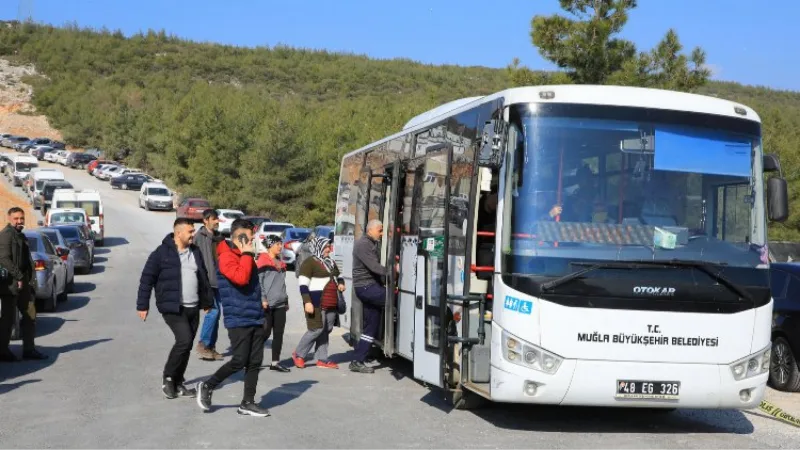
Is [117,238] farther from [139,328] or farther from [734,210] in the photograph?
[734,210]

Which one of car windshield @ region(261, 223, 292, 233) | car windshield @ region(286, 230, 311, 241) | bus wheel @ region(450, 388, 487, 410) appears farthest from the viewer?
car windshield @ region(261, 223, 292, 233)

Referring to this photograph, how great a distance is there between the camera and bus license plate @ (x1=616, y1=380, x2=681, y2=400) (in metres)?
8.16

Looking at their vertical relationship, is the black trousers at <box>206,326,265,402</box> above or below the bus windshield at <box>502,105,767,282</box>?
below

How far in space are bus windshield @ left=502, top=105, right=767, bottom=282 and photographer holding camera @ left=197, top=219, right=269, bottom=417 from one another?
2.41 metres

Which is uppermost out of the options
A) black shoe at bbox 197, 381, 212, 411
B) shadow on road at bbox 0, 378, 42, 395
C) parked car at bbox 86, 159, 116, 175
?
parked car at bbox 86, 159, 116, 175

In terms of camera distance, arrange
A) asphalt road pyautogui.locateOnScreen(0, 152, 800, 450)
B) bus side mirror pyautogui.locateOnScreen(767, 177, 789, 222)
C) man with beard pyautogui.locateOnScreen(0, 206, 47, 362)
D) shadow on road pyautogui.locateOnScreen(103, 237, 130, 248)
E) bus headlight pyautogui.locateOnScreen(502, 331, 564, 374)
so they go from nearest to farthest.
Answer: asphalt road pyautogui.locateOnScreen(0, 152, 800, 450)
bus headlight pyautogui.locateOnScreen(502, 331, 564, 374)
bus side mirror pyautogui.locateOnScreen(767, 177, 789, 222)
man with beard pyautogui.locateOnScreen(0, 206, 47, 362)
shadow on road pyautogui.locateOnScreen(103, 237, 130, 248)

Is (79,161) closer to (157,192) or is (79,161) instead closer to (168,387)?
(157,192)

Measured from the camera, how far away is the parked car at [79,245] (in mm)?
29484

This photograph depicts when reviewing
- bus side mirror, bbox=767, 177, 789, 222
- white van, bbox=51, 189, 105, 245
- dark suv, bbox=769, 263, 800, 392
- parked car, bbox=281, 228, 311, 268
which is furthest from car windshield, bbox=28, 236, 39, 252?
white van, bbox=51, 189, 105, 245

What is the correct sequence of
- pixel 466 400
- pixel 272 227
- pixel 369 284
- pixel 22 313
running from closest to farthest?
pixel 466 400
pixel 369 284
pixel 22 313
pixel 272 227

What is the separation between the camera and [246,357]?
897cm

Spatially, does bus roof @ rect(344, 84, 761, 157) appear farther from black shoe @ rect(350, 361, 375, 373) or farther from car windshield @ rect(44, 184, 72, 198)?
car windshield @ rect(44, 184, 72, 198)

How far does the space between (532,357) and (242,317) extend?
2.72 m

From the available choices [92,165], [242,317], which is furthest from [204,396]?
[92,165]
